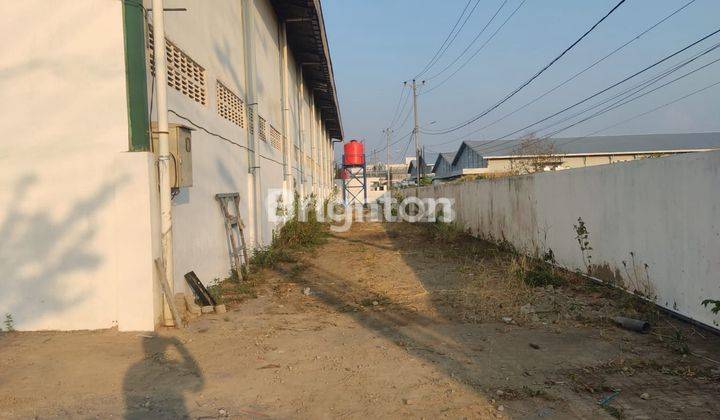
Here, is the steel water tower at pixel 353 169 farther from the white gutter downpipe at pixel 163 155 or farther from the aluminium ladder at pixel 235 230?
the white gutter downpipe at pixel 163 155

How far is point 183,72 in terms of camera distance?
21.4ft

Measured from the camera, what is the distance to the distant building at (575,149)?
42.5m

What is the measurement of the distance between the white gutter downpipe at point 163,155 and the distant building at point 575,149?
36824mm

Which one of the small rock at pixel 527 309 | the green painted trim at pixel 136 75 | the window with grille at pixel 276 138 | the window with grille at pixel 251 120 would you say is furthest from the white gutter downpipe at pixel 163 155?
the window with grille at pixel 276 138

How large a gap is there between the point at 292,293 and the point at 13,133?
400 centimetres

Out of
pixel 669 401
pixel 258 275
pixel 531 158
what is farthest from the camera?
pixel 531 158

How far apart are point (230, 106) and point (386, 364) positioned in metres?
6.34

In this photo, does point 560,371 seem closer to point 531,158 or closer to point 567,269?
point 567,269

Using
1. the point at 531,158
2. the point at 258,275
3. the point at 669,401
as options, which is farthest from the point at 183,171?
the point at 531,158

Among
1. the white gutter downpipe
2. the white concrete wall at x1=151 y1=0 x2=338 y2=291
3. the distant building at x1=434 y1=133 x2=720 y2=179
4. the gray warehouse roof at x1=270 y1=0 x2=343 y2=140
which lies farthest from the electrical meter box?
the distant building at x1=434 y1=133 x2=720 y2=179

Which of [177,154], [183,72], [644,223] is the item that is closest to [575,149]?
[644,223]

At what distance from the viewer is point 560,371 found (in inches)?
157

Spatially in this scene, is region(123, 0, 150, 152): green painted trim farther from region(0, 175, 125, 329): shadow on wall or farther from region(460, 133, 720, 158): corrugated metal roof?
region(460, 133, 720, 158): corrugated metal roof

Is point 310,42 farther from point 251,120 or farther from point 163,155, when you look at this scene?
point 163,155
